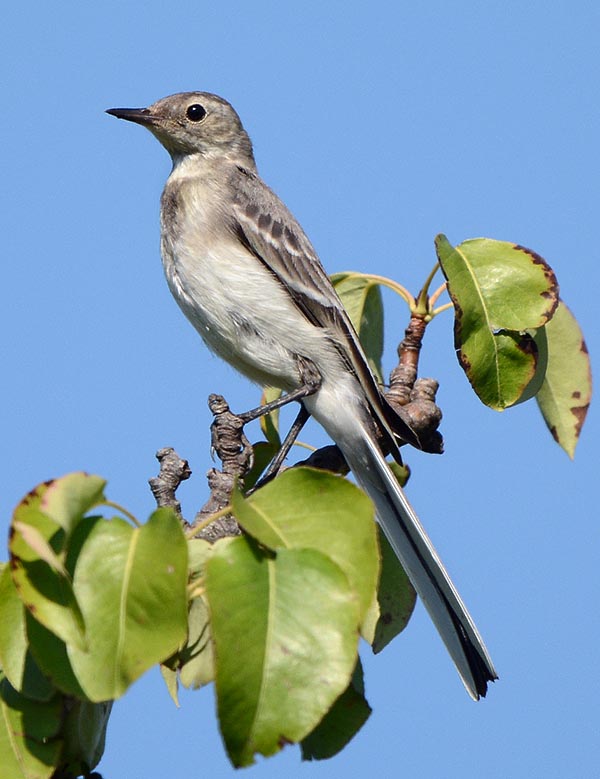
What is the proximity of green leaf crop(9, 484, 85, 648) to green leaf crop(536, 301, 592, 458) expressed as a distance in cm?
249

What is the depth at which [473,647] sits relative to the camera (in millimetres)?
4062

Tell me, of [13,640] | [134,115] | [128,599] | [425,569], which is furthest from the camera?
[134,115]

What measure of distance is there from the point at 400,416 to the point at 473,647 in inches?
43.1

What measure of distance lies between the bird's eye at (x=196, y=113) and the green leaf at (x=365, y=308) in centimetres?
164

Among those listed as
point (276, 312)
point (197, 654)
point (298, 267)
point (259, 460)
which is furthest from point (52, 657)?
point (298, 267)

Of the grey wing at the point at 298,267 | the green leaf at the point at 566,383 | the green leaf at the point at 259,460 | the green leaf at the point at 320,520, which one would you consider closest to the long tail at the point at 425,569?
the grey wing at the point at 298,267

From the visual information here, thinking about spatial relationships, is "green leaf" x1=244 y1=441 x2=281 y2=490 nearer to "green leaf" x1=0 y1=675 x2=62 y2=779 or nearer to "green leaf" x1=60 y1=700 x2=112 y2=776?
"green leaf" x1=60 y1=700 x2=112 y2=776

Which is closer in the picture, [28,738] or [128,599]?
[128,599]

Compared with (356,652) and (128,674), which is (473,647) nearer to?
(356,652)

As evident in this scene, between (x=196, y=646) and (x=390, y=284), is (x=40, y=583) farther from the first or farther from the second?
(x=390, y=284)

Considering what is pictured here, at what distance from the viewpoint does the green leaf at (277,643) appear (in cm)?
261

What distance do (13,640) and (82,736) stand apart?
0.41 m

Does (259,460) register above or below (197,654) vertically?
above

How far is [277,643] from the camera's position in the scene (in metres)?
2.68
